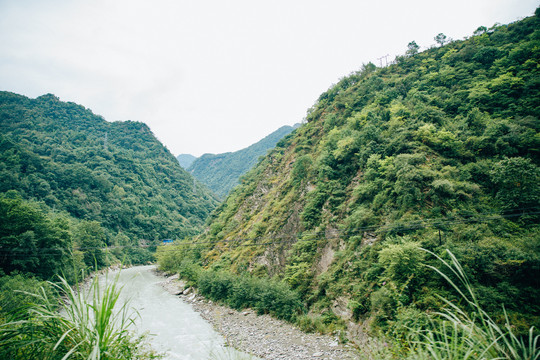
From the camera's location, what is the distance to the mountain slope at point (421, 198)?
33.4 feet

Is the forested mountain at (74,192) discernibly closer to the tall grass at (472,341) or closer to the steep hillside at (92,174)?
the steep hillside at (92,174)

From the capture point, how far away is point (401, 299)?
34.5ft

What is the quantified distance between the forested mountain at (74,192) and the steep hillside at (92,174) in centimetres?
20

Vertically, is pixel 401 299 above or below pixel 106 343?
below

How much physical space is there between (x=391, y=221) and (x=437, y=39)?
3246 centimetres

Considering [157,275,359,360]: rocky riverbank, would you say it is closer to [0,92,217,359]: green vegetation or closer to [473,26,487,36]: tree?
[0,92,217,359]: green vegetation

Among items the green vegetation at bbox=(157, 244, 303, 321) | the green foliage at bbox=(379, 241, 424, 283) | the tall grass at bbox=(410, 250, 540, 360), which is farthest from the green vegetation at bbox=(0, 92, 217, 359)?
the green foliage at bbox=(379, 241, 424, 283)

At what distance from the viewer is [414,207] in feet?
44.1

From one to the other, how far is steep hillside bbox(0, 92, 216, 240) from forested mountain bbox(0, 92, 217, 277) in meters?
0.20

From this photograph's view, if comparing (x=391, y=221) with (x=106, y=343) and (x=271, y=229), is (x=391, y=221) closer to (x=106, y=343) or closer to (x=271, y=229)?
(x=271, y=229)

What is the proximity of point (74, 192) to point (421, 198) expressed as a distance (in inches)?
2615

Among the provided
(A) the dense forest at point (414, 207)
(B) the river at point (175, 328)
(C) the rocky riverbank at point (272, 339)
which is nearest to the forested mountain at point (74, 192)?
(B) the river at point (175, 328)

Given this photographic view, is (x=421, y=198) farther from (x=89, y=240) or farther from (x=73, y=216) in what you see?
(x=73, y=216)

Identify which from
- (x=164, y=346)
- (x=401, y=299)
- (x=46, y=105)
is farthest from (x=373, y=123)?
(x=46, y=105)
